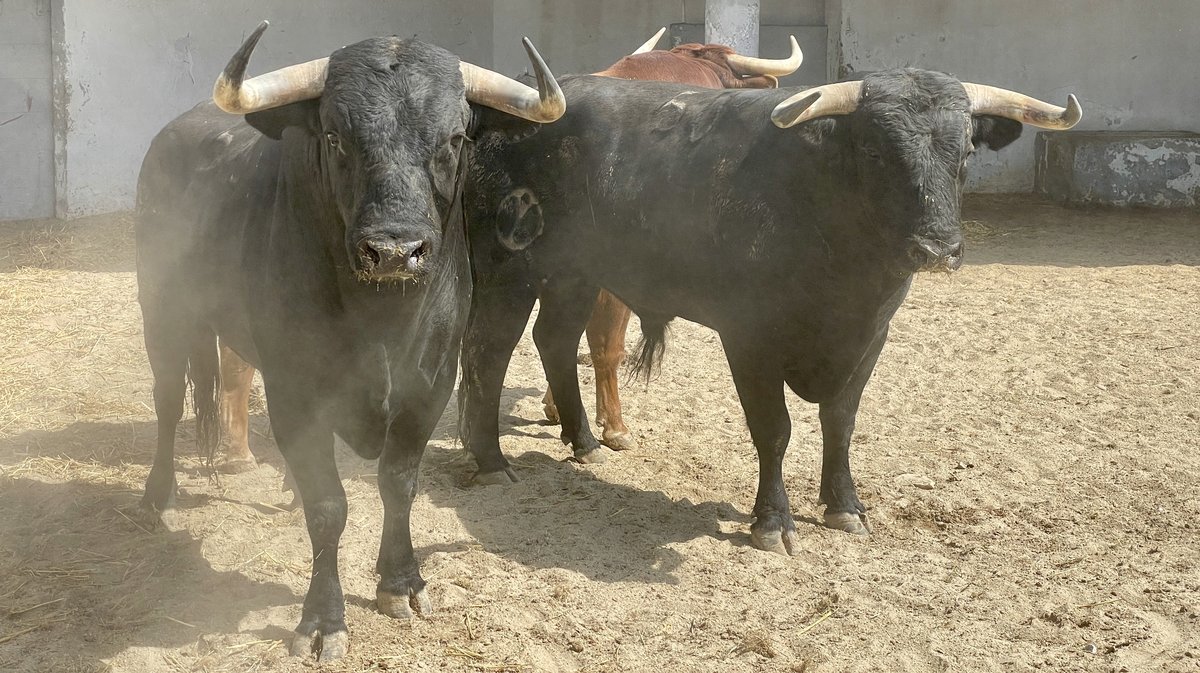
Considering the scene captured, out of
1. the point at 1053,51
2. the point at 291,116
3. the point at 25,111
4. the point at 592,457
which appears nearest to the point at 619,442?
the point at 592,457

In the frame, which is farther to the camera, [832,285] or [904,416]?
[904,416]

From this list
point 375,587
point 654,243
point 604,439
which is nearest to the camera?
point 375,587

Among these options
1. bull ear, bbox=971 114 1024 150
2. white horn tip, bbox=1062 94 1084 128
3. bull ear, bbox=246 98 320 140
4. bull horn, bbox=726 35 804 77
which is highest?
bull horn, bbox=726 35 804 77

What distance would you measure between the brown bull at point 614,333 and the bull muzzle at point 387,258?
Result: 228 centimetres

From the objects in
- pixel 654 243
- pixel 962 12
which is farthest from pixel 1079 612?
pixel 962 12

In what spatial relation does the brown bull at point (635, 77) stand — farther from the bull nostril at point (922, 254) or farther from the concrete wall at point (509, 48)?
the concrete wall at point (509, 48)

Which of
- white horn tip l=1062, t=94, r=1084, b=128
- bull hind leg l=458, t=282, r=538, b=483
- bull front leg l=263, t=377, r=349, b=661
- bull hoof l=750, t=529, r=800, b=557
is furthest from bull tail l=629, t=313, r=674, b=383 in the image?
bull front leg l=263, t=377, r=349, b=661

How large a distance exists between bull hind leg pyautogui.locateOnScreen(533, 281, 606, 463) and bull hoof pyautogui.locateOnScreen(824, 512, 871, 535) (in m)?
1.24

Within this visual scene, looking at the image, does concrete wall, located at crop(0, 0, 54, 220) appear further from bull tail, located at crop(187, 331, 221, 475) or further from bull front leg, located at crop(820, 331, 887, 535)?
bull front leg, located at crop(820, 331, 887, 535)

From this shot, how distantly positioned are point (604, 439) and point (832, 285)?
177cm

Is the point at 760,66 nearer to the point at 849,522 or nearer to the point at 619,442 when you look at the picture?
the point at 619,442

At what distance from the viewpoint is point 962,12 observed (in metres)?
12.9

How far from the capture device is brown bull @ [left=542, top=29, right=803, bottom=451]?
612 centimetres

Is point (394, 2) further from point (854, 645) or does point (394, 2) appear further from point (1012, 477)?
point (854, 645)
